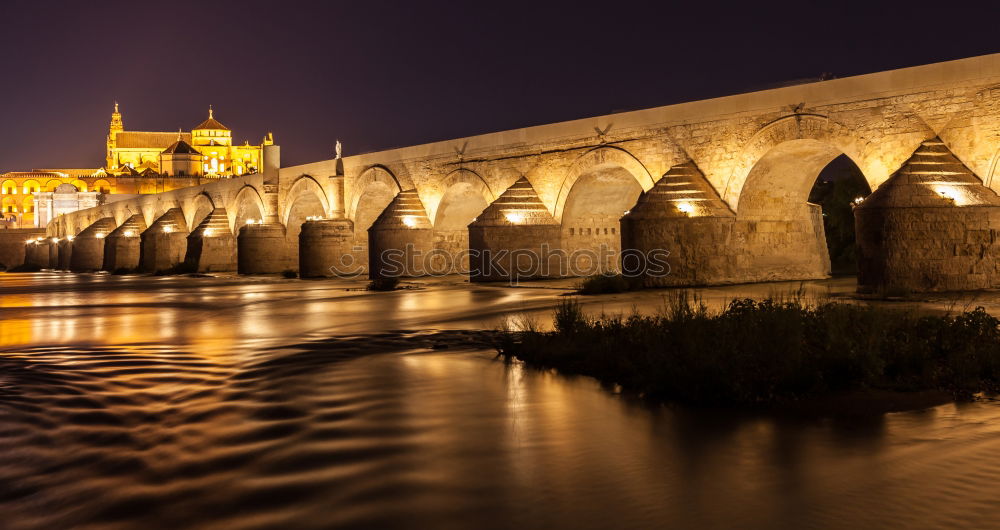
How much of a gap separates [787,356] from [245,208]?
3185cm

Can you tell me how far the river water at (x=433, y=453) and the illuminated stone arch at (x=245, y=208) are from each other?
26.0 metres

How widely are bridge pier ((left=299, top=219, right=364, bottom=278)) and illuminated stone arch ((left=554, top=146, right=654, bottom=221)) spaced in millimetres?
8743

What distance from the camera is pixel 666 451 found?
4230mm

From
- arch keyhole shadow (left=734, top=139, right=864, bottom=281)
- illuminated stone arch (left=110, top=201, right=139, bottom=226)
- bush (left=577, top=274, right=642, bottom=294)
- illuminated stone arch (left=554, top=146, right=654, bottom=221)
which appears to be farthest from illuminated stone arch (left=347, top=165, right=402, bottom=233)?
illuminated stone arch (left=110, top=201, right=139, bottom=226)

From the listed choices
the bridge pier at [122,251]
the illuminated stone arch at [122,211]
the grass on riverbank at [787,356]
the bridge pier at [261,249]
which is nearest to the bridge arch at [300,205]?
the bridge pier at [261,249]

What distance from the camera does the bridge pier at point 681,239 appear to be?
14.7 m

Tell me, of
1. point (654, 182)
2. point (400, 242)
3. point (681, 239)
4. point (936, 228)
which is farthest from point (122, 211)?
point (936, 228)

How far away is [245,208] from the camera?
34.6 m

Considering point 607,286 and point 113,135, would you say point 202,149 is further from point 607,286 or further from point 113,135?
point 607,286

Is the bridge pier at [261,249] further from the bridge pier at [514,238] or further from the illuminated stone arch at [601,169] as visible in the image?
the illuminated stone arch at [601,169]

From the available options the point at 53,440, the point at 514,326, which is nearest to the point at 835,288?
the point at 514,326

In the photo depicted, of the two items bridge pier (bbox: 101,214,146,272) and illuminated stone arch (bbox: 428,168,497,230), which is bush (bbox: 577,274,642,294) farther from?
bridge pier (bbox: 101,214,146,272)

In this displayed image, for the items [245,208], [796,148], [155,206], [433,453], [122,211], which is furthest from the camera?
[122,211]

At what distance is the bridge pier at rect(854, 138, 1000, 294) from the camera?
1123 cm
